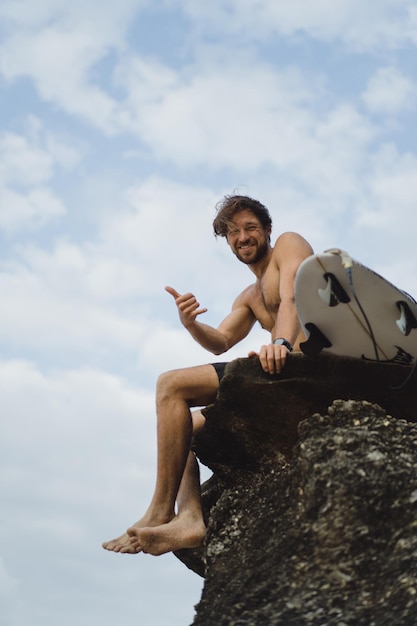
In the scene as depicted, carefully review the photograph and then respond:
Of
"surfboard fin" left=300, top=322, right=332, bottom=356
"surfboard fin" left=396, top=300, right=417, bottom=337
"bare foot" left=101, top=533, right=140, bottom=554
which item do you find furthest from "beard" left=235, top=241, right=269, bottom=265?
"bare foot" left=101, top=533, right=140, bottom=554

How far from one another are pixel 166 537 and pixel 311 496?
1.31 metres

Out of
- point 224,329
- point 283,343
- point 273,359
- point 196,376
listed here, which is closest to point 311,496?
point 273,359

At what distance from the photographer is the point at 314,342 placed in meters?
5.58

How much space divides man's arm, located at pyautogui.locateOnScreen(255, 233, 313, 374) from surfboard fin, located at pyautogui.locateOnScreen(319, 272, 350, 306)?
415 mm

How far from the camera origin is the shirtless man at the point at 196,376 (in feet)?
19.1

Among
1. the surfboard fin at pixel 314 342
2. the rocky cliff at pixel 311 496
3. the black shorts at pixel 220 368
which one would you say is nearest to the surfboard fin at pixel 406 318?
the rocky cliff at pixel 311 496

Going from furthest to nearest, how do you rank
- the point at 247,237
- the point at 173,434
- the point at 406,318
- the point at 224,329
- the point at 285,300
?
the point at 224,329
the point at 247,237
the point at 285,300
the point at 173,434
the point at 406,318

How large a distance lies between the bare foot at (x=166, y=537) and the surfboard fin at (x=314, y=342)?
1.41 metres

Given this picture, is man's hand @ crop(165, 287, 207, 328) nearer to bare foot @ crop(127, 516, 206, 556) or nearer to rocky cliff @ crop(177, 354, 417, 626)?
rocky cliff @ crop(177, 354, 417, 626)

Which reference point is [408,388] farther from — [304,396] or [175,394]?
[175,394]

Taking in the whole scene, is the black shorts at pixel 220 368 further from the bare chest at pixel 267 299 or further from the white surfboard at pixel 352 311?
the bare chest at pixel 267 299

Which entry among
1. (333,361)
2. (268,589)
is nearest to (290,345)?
(333,361)

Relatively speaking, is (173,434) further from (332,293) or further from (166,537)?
(332,293)

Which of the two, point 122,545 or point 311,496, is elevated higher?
point 122,545
